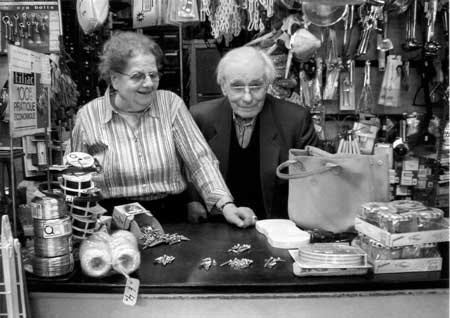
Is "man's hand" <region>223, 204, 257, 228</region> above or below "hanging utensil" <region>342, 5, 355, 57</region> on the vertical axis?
below

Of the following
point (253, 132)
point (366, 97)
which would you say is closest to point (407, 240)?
point (253, 132)

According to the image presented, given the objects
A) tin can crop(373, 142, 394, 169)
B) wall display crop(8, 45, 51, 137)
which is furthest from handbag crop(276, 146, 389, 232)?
tin can crop(373, 142, 394, 169)

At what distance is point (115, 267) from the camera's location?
4.83 ft

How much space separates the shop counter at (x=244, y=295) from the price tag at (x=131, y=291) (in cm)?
2

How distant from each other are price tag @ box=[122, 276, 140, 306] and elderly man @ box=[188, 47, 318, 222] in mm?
1136

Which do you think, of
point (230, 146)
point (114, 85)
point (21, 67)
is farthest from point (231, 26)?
point (21, 67)

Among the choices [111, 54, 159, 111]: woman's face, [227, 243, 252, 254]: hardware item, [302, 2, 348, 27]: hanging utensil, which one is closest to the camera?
[227, 243, 252, 254]: hardware item

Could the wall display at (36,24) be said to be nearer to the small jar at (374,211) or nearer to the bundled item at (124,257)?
the bundled item at (124,257)

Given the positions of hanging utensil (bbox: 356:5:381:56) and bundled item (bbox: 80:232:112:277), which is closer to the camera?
bundled item (bbox: 80:232:112:277)

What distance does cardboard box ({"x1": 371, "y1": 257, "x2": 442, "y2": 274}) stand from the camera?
1509 mm

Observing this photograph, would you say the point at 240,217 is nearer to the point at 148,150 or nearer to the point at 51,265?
the point at 148,150

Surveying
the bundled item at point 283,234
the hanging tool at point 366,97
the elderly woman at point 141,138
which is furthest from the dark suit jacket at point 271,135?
the hanging tool at point 366,97

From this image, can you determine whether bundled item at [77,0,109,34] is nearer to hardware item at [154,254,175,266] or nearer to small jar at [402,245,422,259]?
hardware item at [154,254,175,266]

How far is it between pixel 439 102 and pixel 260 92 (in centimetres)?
197
